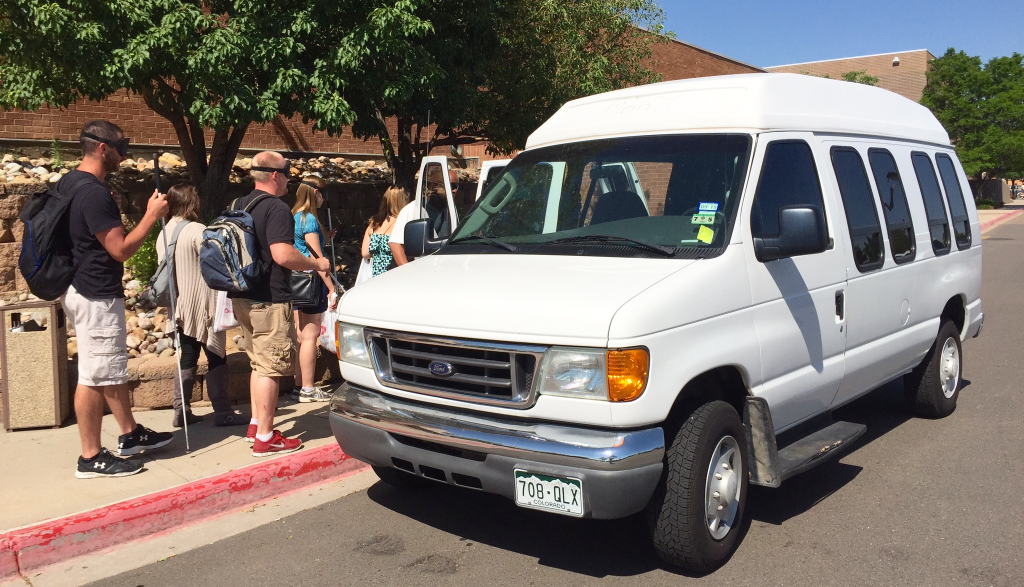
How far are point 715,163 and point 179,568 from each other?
3.59 metres

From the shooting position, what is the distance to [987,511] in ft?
16.0

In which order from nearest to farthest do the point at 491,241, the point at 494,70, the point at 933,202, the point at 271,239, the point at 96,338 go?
the point at 491,241 → the point at 96,338 → the point at 271,239 → the point at 933,202 → the point at 494,70

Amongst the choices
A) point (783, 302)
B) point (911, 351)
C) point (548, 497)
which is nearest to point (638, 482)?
point (548, 497)

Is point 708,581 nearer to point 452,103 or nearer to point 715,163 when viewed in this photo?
point 715,163

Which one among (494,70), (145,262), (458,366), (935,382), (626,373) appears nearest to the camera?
(626,373)

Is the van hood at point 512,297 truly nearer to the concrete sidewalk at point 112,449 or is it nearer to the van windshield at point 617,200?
the van windshield at point 617,200

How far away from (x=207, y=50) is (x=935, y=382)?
23.4ft

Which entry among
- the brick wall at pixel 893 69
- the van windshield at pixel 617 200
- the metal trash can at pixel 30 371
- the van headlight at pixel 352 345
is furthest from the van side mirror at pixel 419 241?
the brick wall at pixel 893 69

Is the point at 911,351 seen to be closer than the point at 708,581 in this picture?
No

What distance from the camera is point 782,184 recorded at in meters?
4.81

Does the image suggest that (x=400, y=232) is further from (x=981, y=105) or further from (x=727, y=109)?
(x=981, y=105)

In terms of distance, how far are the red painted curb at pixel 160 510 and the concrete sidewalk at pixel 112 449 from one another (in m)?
0.18

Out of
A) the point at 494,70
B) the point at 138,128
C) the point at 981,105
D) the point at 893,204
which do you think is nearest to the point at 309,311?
the point at 893,204

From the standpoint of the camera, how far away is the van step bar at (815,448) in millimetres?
4465
